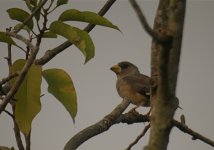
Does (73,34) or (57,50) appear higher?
(73,34)

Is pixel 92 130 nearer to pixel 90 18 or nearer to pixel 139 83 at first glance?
pixel 90 18

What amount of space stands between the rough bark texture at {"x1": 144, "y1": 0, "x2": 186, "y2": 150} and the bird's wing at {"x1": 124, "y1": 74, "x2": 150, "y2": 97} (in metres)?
4.07

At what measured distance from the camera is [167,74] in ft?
3.38

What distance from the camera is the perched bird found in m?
5.23

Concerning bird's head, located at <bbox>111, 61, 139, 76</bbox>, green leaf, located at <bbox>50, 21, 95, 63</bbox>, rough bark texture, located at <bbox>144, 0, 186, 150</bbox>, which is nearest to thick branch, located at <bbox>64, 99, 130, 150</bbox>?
green leaf, located at <bbox>50, 21, 95, 63</bbox>

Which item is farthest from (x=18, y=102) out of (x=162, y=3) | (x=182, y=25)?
(x=182, y=25)

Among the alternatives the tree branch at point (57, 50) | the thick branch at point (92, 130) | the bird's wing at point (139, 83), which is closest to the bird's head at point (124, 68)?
the bird's wing at point (139, 83)

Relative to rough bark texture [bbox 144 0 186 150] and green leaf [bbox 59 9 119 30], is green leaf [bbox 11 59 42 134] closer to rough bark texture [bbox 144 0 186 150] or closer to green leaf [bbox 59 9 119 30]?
green leaf [bbox 59 9 119 30]

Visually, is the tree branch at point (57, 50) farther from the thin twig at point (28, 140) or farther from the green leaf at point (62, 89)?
the thin twig at point (28, 140)

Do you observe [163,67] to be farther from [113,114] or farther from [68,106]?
[113,114]

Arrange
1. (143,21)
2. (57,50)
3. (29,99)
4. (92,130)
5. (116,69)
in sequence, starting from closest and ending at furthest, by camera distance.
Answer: (143,21) → (29,99) → (92,130) → (57,50) → (116,69)

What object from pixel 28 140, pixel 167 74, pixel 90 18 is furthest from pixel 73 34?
pixel 167 74

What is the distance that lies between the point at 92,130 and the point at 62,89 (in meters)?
0.49

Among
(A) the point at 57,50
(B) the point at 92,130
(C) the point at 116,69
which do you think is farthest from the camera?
(C) the point at 116,69
